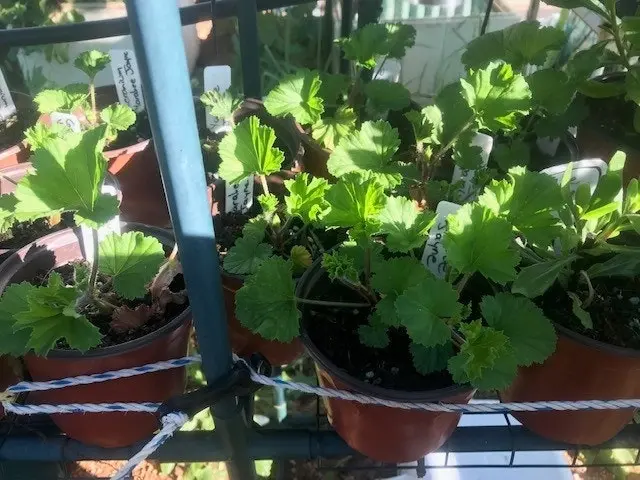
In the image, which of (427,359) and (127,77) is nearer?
(427,359)

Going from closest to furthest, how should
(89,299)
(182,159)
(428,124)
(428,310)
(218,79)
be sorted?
(182,159) → (428,310) → (89,299) → (428,124) → (218,79)

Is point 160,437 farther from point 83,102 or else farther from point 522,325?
point 83,102

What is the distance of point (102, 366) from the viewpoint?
59 cm

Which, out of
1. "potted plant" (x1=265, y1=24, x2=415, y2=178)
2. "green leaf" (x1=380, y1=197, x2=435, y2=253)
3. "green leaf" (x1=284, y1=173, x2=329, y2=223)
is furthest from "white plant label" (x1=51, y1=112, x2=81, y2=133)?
"green leaf" (x1=380, y1=197, x2=435, y2=253)

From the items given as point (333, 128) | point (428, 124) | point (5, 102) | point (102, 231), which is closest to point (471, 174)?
point (428, 124)

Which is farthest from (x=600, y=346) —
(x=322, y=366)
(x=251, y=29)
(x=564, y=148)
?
(x=251, y=29)

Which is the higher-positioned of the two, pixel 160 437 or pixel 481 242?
pixel 481 242

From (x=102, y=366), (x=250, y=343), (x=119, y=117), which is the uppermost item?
(x=119, y=117)

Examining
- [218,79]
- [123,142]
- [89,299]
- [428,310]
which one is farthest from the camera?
[123,142]

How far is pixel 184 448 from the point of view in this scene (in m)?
0.67

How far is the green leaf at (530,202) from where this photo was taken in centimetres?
55

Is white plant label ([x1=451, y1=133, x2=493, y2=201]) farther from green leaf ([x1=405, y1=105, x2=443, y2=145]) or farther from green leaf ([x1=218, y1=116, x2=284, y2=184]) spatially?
green leaf ([x1=218, y1=116, x2=284, y2=184])

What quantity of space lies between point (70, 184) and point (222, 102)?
12.6 inches

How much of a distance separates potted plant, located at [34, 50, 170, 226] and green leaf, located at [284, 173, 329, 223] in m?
0.31
